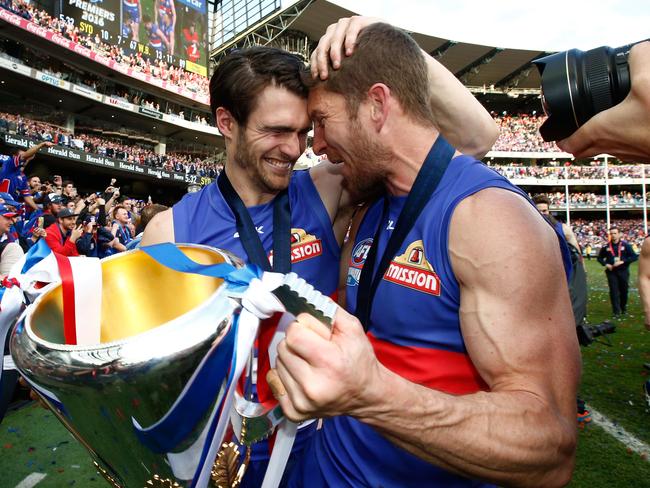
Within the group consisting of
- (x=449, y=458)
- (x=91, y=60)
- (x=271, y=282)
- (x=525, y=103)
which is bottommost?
(x=449, y=458)

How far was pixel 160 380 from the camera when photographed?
0.85 m

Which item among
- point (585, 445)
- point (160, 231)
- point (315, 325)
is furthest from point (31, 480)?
point (585, 445)

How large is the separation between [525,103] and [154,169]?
37.1 m

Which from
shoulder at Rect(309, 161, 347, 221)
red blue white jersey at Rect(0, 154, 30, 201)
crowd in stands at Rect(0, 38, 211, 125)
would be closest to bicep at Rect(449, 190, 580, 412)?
shoulder at Rect(309, 161, 347, 221)

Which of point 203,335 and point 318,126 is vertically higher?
point 318,126

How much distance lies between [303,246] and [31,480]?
3.01 meters

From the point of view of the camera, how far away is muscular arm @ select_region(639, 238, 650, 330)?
3215 mm

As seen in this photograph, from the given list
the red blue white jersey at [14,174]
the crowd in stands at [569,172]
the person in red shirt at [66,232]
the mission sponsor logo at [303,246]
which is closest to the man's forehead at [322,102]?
the mission sponsor logo at [303,246]

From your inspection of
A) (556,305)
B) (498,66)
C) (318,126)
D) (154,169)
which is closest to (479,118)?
(318,126)

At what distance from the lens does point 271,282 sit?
3.09ft

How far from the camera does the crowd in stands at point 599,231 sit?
35688 mm

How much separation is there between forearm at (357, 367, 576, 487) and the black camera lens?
0.64m

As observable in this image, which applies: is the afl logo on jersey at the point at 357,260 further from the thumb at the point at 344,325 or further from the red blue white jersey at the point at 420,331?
the thumb at the point at 344,325

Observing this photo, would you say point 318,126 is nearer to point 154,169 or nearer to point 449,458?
point 449,458
